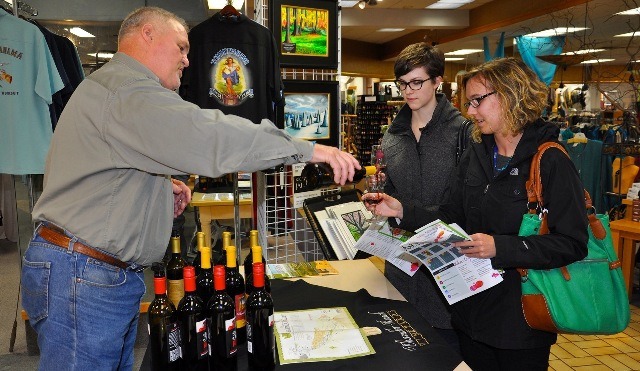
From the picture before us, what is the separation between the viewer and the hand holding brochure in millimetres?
1910

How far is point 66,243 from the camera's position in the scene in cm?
179

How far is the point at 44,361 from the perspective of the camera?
181 cm

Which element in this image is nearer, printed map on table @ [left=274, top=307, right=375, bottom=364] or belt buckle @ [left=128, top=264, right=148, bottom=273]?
printed map on table @ [left=274, top=307, right=375, bottom=364]

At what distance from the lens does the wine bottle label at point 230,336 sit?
1.50m

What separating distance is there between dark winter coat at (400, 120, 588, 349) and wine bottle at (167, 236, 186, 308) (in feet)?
3.52

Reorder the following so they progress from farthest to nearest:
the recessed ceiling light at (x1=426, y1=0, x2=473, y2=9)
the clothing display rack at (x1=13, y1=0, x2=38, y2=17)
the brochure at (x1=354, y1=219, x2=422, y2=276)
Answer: the recessed ceiling light at (x1=426, y1=0, x2=473, y2=9)
the clothing display rack at (x1=13, y1=0, x2=38, y2=17)
the brochure at (x1=354, y1=219, x2=422, y2=276)

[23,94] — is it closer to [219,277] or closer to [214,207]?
[214,207]

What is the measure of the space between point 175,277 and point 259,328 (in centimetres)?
38

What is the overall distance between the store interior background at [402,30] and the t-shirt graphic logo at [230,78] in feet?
1.35

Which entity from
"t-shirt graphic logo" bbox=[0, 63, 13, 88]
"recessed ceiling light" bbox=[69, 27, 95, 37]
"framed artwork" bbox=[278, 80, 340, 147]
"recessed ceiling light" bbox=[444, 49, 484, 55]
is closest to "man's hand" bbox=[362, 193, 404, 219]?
"framed artwork" bbox=[278, 80, 340, 147]

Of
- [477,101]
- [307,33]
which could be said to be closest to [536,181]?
[477,101]

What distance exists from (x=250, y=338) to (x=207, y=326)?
0.13m

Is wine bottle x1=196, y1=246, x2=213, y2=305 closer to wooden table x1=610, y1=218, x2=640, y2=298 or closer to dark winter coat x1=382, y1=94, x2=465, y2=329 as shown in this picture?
dark winter coat x1=382, y1=94, x2=465, y2=329

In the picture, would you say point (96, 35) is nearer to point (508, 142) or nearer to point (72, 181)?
point (72, 181)
